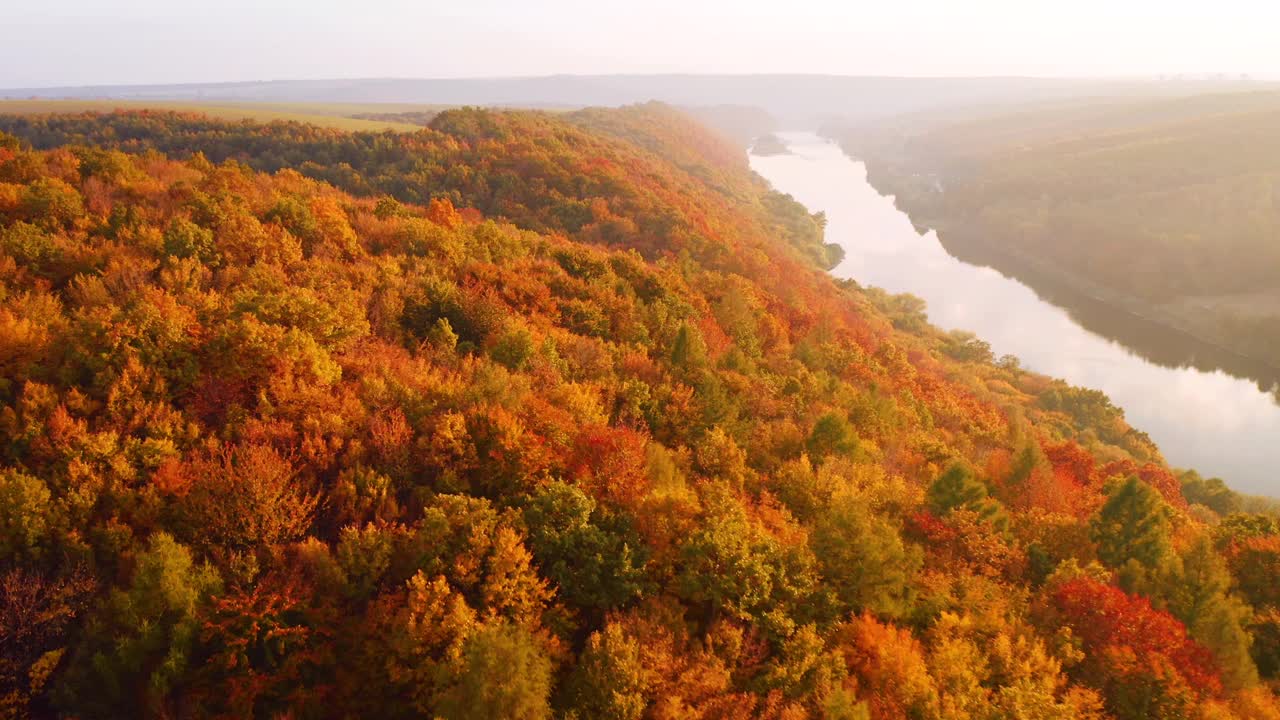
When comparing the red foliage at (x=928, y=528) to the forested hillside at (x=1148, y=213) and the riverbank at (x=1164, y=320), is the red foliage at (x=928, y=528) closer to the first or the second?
the riverbank at (x=1164, y=320)

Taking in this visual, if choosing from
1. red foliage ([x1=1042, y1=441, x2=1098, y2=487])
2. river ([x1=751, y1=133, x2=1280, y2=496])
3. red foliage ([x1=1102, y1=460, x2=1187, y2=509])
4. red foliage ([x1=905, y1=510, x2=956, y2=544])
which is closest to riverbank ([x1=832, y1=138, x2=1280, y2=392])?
river ([x1=751, y1=133, x2=1280, y2=496])

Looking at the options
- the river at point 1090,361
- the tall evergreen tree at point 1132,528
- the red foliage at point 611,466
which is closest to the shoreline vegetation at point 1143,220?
the river at point 1090,361

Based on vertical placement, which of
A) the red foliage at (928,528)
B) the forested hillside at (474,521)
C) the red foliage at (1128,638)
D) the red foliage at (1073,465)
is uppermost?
the forested hillside at (474,521)

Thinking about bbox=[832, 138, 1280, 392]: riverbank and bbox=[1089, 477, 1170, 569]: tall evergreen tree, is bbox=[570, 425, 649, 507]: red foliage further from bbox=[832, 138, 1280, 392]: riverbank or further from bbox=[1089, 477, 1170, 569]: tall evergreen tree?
bbox=[832, 138, 1280, 392]: riverbank

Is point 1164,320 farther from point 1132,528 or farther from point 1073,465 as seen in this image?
point 1132,528

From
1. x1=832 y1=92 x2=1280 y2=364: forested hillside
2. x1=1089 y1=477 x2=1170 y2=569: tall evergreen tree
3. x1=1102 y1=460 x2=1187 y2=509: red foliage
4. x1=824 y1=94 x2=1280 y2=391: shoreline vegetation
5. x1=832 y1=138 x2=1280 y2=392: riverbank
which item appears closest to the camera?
x1=1089 y1=477 x2=1170 y2=569: tall evergreen tree

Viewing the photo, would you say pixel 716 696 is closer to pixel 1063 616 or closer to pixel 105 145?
pixel 1063 616

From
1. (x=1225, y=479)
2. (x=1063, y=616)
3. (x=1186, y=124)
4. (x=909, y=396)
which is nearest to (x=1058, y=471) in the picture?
(x=909, y=396)
